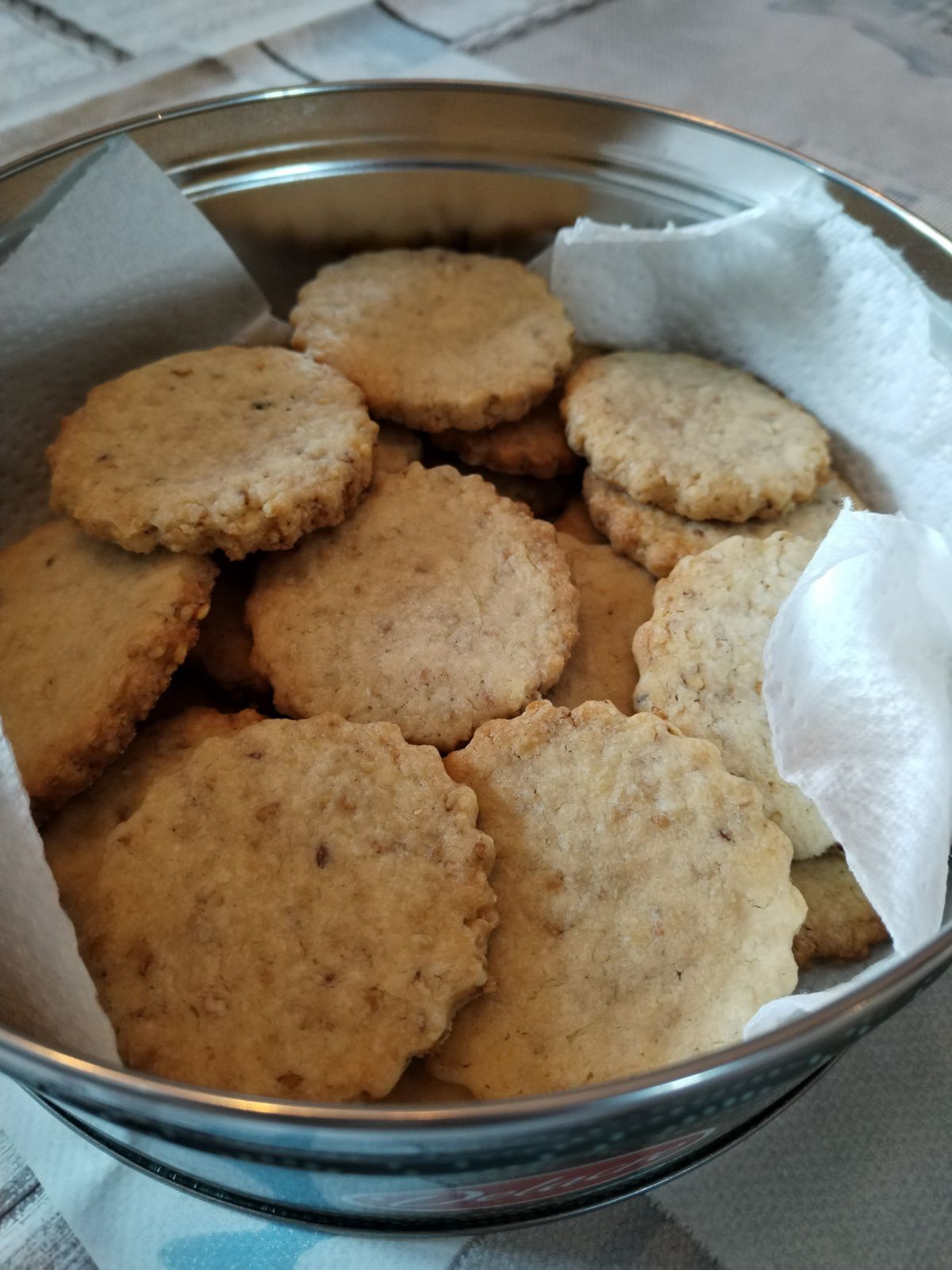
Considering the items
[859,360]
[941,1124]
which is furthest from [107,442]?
[941,1124]

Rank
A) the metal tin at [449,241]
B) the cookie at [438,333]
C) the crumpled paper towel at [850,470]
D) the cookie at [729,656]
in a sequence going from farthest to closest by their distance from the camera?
the cookie at [438,333] → the cookie at [729,656] → the crumpled paper towel at [850,470] → the metal tin at [449,241]

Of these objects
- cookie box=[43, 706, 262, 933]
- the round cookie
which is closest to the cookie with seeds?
the round cookie

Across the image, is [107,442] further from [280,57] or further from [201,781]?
[280,57]

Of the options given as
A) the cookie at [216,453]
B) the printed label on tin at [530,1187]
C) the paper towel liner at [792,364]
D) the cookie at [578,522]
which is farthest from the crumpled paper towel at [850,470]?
the cookie at [216,453]

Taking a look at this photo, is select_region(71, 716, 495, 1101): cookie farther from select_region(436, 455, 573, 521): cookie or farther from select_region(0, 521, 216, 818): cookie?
select_region(436, 455, 573, 521): cookie

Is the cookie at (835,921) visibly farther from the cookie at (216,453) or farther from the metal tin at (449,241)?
the cookie at (216,453)

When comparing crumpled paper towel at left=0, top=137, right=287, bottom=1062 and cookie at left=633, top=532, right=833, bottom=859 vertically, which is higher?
crumpled paper towel at left=0, top=137, right=287, bottom=1062
